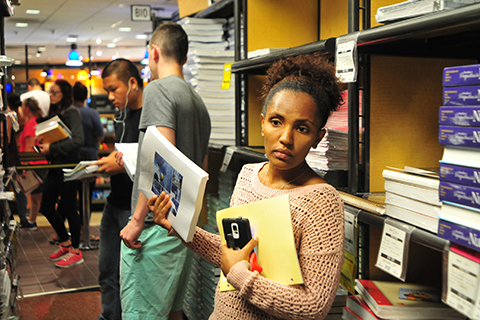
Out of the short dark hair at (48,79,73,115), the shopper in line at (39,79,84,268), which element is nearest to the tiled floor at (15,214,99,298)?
the shopper in line at (39,79,84,268)

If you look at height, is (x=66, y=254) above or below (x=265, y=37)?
below

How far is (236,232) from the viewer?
128 cm

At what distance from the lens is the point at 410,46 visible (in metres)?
1.52

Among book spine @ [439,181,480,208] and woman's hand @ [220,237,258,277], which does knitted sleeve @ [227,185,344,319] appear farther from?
book spine @ [439,181,480,208]

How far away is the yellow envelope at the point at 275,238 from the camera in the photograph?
117 centimetres

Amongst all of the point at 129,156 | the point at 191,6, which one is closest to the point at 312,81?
the point at 129,156

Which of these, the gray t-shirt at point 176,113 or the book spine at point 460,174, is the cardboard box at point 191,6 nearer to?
the gray t-shirt at point 176,113

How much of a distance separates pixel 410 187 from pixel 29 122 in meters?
6.73

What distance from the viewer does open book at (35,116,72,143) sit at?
4535 mm

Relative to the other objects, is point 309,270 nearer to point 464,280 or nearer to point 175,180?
point 464,280

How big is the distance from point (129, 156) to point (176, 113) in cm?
49

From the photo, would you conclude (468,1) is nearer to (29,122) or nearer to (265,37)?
(265,37)

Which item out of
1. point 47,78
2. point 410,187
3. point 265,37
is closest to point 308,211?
point 410,187

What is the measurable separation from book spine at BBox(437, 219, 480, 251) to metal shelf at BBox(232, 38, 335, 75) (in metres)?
0.71
